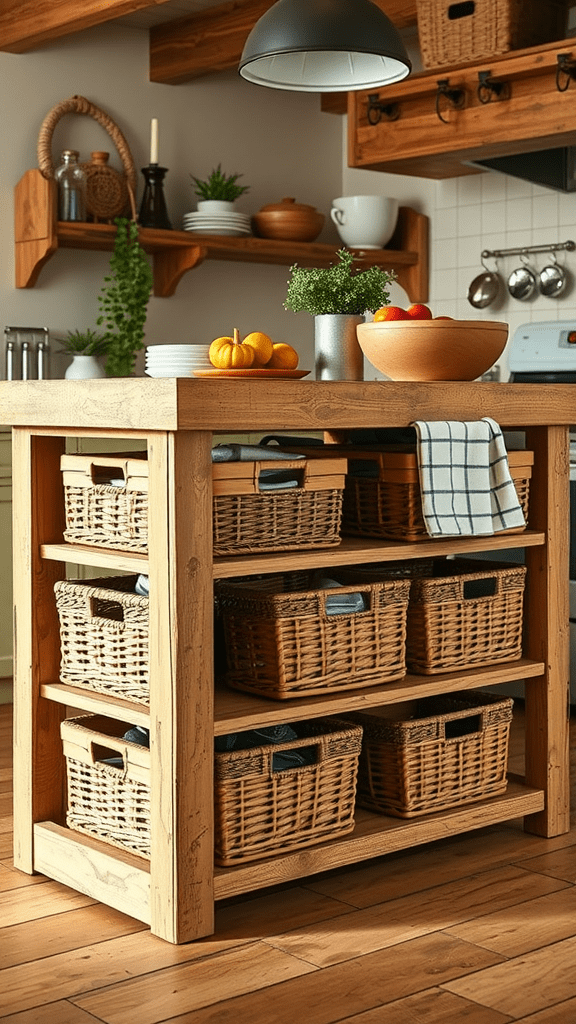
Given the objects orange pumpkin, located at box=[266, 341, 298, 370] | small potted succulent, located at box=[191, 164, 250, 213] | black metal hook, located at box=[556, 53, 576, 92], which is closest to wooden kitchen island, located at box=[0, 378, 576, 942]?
orange pumpkin, located at box=[266, 341, 298, 370]

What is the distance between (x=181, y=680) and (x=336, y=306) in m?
0.95

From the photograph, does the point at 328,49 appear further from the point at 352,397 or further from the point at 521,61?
the point at 521,61

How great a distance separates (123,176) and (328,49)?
2282 mm

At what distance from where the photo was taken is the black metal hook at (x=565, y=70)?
3.87 m

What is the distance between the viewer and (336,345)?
2.72m

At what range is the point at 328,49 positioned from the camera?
8.66ft

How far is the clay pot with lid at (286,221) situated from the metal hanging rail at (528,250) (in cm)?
68

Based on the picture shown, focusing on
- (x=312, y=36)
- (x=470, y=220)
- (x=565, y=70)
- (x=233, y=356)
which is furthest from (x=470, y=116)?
(x=233, y=356)

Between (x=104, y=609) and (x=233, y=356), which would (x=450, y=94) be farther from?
(x=104, y=609)

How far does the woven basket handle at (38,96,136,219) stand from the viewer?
458 cm

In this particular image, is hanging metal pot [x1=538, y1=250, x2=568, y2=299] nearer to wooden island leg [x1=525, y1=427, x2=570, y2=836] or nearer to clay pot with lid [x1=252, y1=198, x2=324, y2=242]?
clay pot with lid [x1=252, y1=198, x2=324, y2=242]

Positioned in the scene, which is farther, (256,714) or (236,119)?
(236,119)

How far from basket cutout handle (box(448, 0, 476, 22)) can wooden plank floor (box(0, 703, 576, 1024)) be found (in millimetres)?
2756

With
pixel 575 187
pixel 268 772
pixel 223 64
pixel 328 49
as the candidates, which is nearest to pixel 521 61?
pixel 575 187
